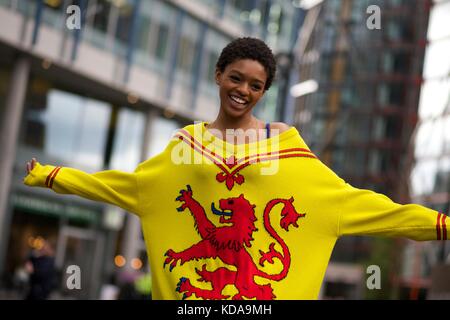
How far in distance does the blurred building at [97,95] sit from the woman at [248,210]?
70.7 ft

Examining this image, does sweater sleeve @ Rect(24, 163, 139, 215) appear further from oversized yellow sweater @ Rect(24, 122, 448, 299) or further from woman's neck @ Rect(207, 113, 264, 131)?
woman's neck @ Rect(207, 113, 264, 131)

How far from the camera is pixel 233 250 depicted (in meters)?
3.80

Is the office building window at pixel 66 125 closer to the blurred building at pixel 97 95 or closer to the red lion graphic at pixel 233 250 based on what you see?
the blurred building at pixel 97 95

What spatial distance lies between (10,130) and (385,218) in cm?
2345

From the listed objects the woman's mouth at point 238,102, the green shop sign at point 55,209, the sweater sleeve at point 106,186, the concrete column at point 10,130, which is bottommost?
the sweater sleeve at point 106,186

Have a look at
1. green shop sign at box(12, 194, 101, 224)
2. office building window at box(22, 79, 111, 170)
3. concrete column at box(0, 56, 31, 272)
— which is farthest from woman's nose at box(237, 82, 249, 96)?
office building window at box(22, 79, 111, 170)

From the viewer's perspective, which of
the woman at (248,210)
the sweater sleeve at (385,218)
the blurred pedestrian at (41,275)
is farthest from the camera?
the blurred pedestrian at (41,275)

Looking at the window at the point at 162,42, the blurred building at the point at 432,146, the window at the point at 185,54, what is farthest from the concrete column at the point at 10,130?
the blurred building at the point at 432,146

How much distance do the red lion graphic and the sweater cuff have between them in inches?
25.2

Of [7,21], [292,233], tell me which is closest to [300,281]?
[292,233]

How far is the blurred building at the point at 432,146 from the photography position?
58.8 meters
